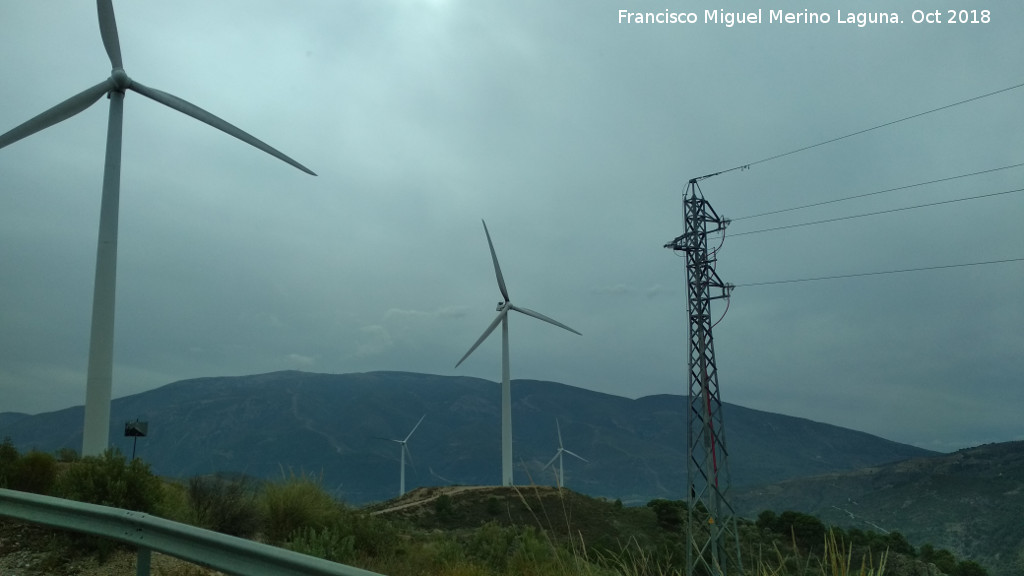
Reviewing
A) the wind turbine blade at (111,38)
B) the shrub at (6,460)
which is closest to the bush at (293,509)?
the shrub at (6,460)

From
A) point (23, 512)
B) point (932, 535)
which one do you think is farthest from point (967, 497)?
point (23, 512)

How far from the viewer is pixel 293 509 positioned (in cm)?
1942

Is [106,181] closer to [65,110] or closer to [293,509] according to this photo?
[65,110]

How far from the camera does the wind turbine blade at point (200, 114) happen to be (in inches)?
1372

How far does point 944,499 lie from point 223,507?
84848mm

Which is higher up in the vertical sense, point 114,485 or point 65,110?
point 65,110

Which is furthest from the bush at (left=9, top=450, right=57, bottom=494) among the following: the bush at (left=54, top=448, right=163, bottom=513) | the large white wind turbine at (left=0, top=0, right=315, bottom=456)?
the large white wind turbine at (left=0, top=0, right=315, bottom=456)

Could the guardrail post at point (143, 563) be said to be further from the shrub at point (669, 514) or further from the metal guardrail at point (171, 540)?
the shrub at point (669, 514)

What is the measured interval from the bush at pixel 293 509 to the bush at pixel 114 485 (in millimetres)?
3336

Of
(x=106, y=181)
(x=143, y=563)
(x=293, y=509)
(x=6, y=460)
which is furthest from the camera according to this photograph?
(x=106, y=181)

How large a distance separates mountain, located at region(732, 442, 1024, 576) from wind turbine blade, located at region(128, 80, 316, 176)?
82.6 ft

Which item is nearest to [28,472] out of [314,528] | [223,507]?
[223,507]

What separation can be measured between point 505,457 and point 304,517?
51659 mm

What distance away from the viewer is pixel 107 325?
28.9m
